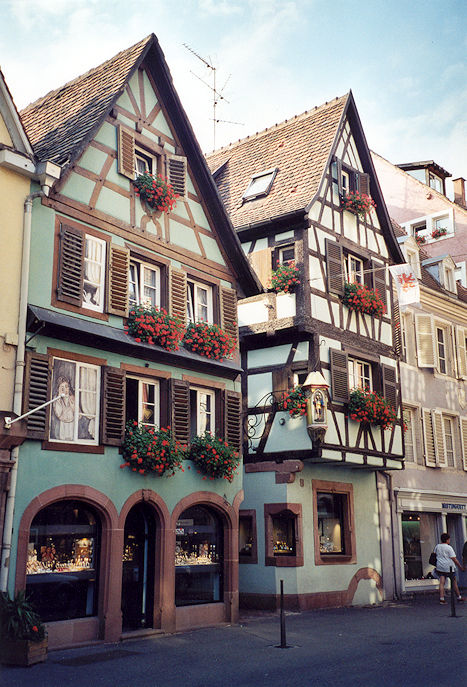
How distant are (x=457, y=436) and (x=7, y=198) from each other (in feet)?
58.8

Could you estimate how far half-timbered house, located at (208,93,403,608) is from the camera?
18.5 m

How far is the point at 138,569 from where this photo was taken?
14.5 metres

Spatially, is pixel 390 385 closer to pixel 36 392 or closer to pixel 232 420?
pixel 232 420

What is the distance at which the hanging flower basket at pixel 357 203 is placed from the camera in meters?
21.1

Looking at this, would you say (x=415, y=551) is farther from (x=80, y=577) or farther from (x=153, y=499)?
(x=80, y=577)

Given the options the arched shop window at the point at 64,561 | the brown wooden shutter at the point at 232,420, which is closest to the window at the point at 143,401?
the brown wooden shutter at the point at 232,420

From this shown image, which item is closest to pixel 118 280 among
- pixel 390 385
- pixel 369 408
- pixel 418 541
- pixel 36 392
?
pixel 36 392

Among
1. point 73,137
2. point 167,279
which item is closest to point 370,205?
point 167,279

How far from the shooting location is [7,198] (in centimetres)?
1273

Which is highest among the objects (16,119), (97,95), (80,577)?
(97,95)

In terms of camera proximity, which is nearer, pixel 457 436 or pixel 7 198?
pixel 7 198

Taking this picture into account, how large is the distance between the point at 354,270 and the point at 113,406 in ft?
33.4

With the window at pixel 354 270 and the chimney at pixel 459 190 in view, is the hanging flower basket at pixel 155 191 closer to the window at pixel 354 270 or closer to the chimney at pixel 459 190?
the window at pixel 354 270

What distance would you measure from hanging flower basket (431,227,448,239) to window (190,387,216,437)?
17.3m
